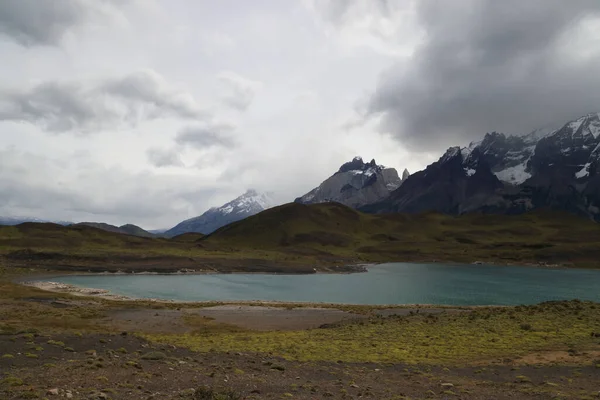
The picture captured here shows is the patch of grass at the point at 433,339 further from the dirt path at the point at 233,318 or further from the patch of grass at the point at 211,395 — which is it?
the patch of grass at the point at 211,395

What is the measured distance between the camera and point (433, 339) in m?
36.3

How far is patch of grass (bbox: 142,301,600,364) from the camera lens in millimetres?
30109

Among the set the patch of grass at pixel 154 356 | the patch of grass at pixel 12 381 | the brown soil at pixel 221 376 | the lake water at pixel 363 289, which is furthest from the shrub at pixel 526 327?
the lake water at pixel 363 289

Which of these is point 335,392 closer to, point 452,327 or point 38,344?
point 38,344

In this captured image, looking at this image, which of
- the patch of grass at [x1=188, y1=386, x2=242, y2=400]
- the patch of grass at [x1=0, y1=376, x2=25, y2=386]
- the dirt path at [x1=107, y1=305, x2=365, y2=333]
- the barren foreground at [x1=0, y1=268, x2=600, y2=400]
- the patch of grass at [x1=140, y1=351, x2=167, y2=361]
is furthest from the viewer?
the dirt path at [x1=107, y1=305, x2=365, y2=333]

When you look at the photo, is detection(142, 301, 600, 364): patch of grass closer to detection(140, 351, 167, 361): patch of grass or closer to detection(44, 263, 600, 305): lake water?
detection(140, 351, 167, 361): patch of grass

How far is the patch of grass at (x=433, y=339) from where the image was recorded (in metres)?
30.1

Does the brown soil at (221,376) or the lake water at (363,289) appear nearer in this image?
the brown soil at (221,376)

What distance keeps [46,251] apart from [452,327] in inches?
6073

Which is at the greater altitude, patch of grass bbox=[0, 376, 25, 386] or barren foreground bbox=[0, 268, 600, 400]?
patch of grass bbox=[0, 376, 25, 386]

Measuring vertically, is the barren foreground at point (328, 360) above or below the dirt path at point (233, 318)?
above

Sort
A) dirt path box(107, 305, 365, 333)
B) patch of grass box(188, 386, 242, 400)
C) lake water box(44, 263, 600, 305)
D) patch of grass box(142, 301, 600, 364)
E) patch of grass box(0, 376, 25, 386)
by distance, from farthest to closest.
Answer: lake water box(44, 263, 600, 305) < dirt path box(107, 305, 365, 333) < patch of grass box(142, 301, 600, 364) < patch of grass box(0, 376, 25, 386) < patch of grass box(188, 386, 242, 400)

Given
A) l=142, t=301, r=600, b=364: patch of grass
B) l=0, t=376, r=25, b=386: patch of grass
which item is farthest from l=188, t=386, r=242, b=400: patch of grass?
l=142, t=301, r=600, b=364: patch of grass

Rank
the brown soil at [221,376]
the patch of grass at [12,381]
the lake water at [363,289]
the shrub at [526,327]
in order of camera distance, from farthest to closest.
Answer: the lake water at [363,289] < the shrub at [526,327] < the brown soil at [221,376] < the patch of grass at [12,381]
